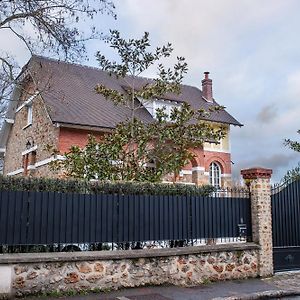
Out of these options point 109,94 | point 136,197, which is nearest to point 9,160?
point 109,94

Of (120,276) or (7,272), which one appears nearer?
(7,272)

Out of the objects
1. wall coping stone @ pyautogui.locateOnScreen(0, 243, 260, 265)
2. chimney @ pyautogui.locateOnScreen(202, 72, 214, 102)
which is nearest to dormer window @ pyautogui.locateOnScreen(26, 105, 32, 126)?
chimney @ pyautogui.locateOnScreen(202, 72, 214, 102)

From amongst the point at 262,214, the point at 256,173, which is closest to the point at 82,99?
the point at 256,173

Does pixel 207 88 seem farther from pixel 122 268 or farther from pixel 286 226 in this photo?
pixel 122 268

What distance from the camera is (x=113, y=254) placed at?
8.53m

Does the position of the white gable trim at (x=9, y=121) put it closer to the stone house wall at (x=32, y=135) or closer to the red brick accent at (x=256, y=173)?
the stone house wall at (x=32, y=135)

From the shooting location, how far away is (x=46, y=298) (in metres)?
7.58

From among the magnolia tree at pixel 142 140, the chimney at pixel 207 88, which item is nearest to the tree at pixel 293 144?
the magnolia tree at pixel 142 140

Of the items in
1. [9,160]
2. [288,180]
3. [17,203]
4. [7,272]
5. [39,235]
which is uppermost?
[9,160]

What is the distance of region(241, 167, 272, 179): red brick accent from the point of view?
10.7 metres

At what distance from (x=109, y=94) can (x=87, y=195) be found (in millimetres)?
6872

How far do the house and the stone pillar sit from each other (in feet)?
28.8

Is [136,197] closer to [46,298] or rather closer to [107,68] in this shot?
[46,298]

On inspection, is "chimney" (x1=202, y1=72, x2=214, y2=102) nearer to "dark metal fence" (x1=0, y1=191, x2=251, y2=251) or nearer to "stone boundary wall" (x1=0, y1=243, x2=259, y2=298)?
"dark metal fence" (x1=0, y1=191, x2=251, y2=251)
